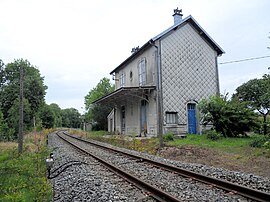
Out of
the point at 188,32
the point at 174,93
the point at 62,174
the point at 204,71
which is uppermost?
the point at 188,32

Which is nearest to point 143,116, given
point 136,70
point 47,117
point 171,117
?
point 171,117

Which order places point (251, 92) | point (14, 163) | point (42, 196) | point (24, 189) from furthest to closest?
point (251, 92) → point (14, 163) → point (24, 189) → point (42, 196)

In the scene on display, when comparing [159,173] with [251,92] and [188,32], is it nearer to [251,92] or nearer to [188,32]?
[188,32]

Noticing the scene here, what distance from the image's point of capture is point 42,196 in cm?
479

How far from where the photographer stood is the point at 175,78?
1781 centimetres

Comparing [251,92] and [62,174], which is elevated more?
[251,92]

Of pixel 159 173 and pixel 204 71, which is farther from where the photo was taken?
pixel 204 71

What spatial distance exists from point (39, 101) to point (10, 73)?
1714 cm

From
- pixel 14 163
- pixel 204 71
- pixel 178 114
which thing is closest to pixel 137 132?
pixel 178 114

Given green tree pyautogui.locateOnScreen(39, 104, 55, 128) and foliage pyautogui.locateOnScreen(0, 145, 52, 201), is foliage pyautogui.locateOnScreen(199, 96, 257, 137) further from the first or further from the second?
green tree pyautogui.locateOnScreen(39, 104, 55, 128)

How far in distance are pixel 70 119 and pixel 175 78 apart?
339ft

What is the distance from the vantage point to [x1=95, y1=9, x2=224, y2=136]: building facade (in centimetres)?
1716

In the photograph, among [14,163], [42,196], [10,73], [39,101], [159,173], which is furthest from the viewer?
[10,73]

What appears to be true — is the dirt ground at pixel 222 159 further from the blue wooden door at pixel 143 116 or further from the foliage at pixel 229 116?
the blue wooden door at pixel 143 116
